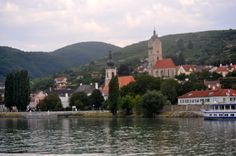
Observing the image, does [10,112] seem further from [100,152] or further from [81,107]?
[100,152]

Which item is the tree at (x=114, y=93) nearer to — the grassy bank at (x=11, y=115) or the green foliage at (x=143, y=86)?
the green foliage at (x=143, y=86)

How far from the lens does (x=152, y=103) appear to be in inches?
4601

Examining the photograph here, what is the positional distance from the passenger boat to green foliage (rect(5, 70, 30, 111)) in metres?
64.5

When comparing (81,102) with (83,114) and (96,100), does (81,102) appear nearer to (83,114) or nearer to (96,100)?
(96,100)

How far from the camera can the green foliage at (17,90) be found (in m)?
152

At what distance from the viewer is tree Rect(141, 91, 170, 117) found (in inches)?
4577

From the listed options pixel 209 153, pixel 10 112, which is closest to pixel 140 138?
pixel 209 153

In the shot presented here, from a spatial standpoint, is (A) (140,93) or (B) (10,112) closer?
(A) (140,93)

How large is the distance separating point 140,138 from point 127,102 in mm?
67942

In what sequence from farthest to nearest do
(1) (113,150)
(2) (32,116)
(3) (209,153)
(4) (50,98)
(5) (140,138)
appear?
(4) (50,98) → (2) (32,116) → (5) (140,138) → (1) (113,150) → (3) (209,153)

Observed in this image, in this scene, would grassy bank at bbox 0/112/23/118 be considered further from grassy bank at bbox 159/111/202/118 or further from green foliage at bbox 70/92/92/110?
grassy bank at bbox 159/111/202/118

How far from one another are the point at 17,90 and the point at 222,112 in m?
69.5

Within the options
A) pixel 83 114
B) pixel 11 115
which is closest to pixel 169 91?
pixel 83 114

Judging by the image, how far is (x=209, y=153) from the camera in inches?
1644
